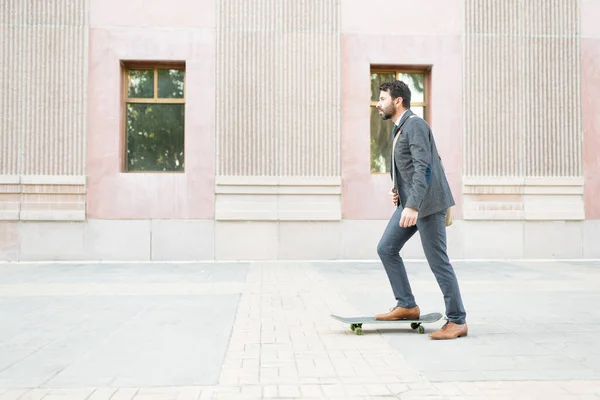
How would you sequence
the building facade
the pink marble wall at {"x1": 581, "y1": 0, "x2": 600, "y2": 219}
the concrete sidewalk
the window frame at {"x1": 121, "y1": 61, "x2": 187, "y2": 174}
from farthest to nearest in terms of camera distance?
1. the pink marble wall at {"x1": 581, "y1": 0, "x2": 600, "y2": 219}
2. the window frame at {"x1": 121, "y1": 61, "x2": 187, "y2": 174}
3. the building facade
4. the concrete sidewalk

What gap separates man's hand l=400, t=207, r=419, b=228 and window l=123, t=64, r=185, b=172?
7964 millimetres

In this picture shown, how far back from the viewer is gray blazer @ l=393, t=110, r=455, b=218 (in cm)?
439

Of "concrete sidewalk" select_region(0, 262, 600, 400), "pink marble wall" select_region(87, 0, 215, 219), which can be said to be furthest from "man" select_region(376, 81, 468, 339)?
"pink marble wall" select_region(87, 0, 215, 219)

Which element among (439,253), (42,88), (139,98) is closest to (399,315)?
(439,253)

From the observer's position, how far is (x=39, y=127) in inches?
429

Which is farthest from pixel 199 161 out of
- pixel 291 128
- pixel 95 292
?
pixel 95 292

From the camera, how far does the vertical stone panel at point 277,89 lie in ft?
36.5

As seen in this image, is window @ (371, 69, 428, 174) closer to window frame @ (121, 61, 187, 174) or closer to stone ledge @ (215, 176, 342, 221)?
stone ledge @ (215, 176, 342, 221)

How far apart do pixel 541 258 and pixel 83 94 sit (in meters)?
10.8

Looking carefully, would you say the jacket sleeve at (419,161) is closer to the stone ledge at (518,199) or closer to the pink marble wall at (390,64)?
the pink marble wall at (390,64)

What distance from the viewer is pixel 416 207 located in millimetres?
4371

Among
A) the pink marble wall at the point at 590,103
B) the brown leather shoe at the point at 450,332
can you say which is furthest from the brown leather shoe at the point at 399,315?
the pink marble wall at the point at 590,103

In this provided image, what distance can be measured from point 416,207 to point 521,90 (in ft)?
28.4

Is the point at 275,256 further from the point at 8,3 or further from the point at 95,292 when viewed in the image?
the point at 8,3
